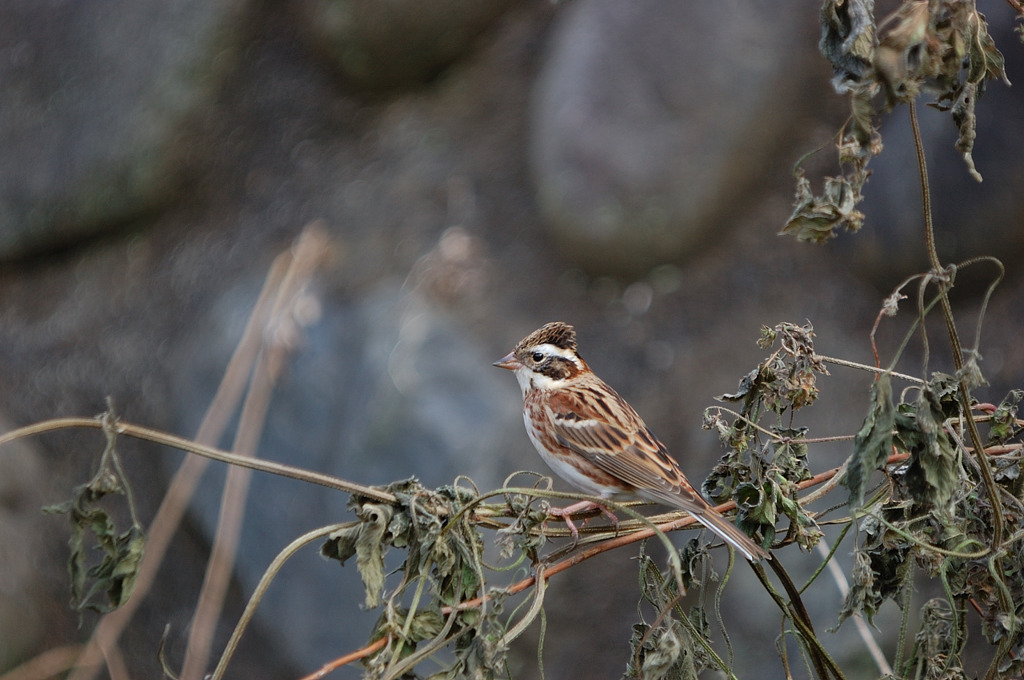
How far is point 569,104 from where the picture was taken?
4.16 meters

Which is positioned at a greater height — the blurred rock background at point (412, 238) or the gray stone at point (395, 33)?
the gray stone at point (395, 33)

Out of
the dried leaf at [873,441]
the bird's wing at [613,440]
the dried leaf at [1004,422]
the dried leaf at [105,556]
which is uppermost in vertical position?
the dried leaf at [105,556]

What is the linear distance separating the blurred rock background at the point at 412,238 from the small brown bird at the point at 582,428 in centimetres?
90

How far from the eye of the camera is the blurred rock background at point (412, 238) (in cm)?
408

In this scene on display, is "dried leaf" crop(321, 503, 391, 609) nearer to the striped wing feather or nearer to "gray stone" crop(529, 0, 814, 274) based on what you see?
the striped wing feather

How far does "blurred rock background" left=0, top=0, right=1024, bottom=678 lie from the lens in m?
4.08

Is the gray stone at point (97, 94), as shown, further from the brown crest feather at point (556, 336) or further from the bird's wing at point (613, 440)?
the bird's wing at point (613, 440)

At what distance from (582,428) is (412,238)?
1.72 m

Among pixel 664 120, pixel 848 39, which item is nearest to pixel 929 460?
pixel 848 39

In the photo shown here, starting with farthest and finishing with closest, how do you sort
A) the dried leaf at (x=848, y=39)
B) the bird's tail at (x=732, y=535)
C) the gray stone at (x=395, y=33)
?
the gray stone at (x=395, y=33) → the bird's tail at (x=732, y=535) → the dried leaf at (x=848, y=39)

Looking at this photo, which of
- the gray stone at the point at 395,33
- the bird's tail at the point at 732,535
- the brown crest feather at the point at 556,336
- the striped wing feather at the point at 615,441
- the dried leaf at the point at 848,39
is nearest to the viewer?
the dried leaf at the point at 848,39

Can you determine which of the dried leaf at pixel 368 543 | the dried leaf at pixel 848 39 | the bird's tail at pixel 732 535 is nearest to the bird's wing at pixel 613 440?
the bird's tail at pixel 732 535

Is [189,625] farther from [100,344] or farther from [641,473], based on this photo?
[641,473]

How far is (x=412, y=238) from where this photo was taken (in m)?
4.43
